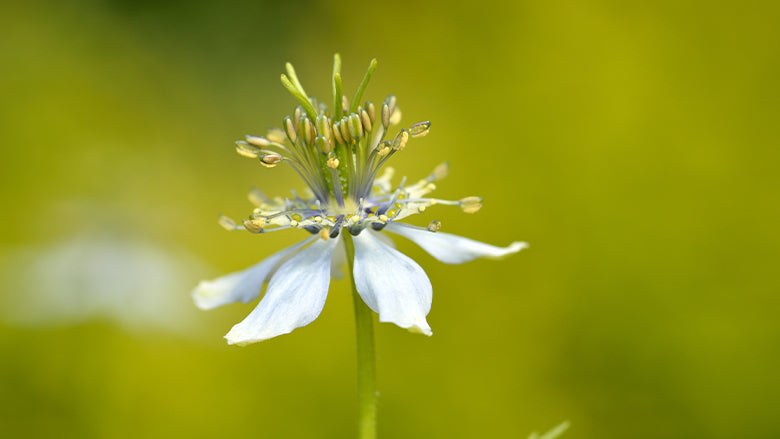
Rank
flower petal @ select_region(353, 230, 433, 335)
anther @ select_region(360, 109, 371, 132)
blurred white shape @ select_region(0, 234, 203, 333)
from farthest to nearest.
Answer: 1. blurred white shape @ select_region(0, 234, 203, 333)
2. anther @ select_region(360, 109, 371, 132)
3. flower petal @ select_region(353, 230, 433, 335)

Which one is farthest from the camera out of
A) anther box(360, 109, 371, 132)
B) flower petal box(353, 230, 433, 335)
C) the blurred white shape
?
the blurred white shape

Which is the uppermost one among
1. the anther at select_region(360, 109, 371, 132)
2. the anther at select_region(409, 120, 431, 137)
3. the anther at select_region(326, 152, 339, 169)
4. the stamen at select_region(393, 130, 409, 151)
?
the anther at select_region(360, 109, 371, 132)

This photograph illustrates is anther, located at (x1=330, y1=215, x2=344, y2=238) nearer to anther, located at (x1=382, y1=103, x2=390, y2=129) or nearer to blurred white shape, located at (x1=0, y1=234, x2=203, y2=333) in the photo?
anther, located at (x1=382, y1=103, x2=390, y2=129)

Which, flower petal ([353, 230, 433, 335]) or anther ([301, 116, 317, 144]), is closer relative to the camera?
flower petal ([353, 230, 433, 335])

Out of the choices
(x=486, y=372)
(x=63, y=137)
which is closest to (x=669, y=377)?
(x=486, y=372)

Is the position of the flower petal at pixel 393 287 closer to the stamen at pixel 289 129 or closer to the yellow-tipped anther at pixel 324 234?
the yellow-tipped anther at pixel 324 234

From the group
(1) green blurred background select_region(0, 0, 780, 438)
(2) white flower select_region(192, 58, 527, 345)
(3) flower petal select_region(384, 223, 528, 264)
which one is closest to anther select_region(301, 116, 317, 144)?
(2) white flower select_region(192, 58, 527, 345)

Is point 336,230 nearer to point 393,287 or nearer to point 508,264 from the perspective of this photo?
point 393,287
